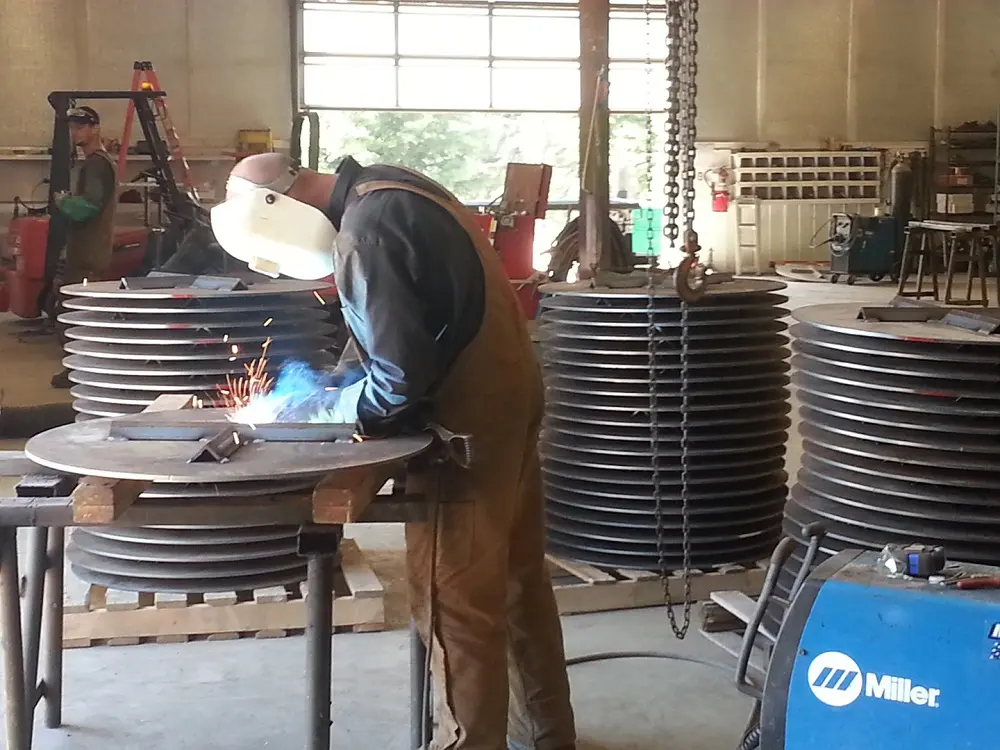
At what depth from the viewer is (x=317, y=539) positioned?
2195 mm

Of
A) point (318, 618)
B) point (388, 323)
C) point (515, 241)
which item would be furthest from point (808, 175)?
point (318, 618)

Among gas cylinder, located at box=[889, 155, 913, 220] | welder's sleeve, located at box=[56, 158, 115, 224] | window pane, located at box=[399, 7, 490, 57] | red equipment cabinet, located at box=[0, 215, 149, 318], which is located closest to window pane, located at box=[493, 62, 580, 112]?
window pane, located at box=[399, 7, 490, 57]

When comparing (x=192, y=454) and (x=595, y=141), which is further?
(x=595, y=141)

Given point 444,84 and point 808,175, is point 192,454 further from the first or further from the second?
point 808,175

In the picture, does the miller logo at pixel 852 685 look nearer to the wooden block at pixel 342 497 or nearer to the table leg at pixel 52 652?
the wooden block at pixel 342 497

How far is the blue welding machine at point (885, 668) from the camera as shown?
1823 mm

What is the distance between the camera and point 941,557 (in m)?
2.04

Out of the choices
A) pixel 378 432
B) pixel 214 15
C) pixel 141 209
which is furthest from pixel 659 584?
pixel 214 15

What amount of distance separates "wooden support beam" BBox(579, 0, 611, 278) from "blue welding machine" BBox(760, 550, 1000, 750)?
353cm

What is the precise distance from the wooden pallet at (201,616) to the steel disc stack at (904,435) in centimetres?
130

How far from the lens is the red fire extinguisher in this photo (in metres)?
14.1

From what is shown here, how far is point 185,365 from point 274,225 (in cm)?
142

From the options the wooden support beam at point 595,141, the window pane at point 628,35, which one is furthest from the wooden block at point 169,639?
the window pane at point 628,35

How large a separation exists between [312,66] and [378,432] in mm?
10976
